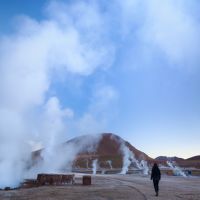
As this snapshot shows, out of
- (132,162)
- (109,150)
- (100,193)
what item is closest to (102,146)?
(109,150)

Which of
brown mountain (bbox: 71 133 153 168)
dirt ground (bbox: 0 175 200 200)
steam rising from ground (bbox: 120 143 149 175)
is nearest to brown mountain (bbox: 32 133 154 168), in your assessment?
brown mountain (bbox: 71 133 153 168)

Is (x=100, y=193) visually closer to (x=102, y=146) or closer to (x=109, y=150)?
(x=109, y=150)

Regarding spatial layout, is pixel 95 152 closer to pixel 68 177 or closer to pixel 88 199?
pixel 68 177

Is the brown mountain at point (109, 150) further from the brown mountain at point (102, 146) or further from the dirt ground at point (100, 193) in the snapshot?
the dirt ground at point (100, 193)

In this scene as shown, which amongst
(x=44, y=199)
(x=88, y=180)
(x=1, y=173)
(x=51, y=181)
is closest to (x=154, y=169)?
(x=44, y=199)

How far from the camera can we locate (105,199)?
1619 centimetres

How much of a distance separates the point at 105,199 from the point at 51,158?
177 feet

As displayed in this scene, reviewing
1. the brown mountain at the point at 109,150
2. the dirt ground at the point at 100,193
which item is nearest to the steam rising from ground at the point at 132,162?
the brown mountain at the point at 109,150

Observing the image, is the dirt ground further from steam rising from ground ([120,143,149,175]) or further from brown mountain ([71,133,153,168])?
brown mountain ([71,133,153,168])

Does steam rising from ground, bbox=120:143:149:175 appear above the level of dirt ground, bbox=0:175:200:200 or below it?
above

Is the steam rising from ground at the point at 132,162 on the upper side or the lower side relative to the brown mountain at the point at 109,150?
lower

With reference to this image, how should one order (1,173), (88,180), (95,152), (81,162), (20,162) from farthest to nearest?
(95,152) < (81,162) < (20,162) < (1,173) < (88,180)

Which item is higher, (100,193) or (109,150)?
(109,150)

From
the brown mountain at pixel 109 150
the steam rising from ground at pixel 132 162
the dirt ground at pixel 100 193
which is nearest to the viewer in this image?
the dirt ground at pixel 100 193
